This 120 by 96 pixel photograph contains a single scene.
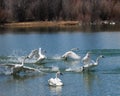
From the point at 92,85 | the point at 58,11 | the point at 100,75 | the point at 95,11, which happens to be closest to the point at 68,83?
the point at 92,85

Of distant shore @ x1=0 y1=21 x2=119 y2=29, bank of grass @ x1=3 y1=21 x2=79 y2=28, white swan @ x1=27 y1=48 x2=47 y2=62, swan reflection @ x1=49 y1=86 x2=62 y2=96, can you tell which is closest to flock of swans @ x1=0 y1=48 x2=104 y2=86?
white swan @ x1=27 y1=48 x2=47 y2=62

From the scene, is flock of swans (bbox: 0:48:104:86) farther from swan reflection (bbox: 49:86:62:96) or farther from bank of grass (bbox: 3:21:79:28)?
bank of grass (bbox: 3:21:79:28)

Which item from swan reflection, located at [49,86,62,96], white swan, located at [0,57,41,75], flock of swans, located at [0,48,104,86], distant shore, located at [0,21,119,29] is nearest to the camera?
swan reflection, located at [49,86,62,96]

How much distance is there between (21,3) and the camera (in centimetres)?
9838

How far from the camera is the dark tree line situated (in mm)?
86438

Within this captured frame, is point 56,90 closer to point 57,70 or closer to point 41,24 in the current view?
point 57,70

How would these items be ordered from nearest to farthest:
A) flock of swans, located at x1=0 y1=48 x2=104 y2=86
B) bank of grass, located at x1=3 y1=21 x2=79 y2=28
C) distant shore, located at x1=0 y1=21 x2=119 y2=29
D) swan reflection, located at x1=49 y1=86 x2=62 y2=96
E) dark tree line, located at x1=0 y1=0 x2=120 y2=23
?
swan reflection, located at x1=49 y1=86 x2=62 y2=96 < flock of swans, located at x1=0 y1=48 x2=104 y2=86 < distant shore, located at x1=0 y1=21 x2=119 y2=29 < bank of grass, located at x1=3 y1=21 x2=79 y2=28 < dark tree line, located at x1=0 y1=0 x2=120 y2=23

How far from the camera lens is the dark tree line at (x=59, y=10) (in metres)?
86.4

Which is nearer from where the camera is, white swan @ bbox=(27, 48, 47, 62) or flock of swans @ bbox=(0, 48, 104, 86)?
flock of swans @ bbox=(0, 48, 104, 86)

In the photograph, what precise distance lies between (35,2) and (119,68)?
7339 cm

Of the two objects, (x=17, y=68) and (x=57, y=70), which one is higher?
(x=17, y=68)

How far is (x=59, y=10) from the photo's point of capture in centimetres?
9406

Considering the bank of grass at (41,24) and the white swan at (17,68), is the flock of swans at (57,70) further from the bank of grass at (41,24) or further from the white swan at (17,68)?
the bank of grass at (41,24)

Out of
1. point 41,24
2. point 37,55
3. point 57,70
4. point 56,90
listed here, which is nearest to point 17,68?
point 57,70
